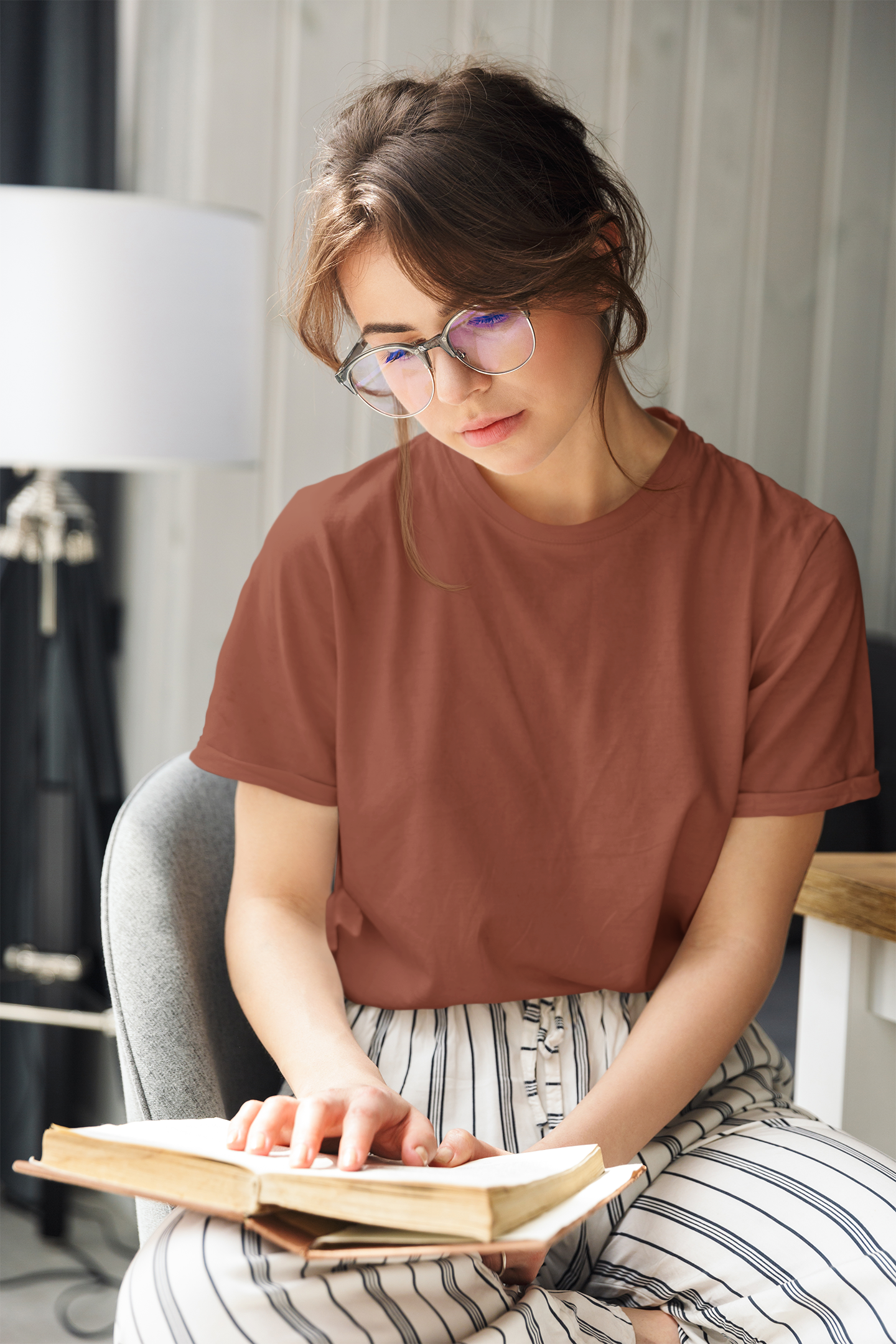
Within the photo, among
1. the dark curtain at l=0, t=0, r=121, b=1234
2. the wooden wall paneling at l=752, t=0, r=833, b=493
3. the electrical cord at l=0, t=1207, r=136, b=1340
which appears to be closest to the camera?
the electrical cord at l=0, t=1207, r=136, b=1340

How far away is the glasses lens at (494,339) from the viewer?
2.77 ft

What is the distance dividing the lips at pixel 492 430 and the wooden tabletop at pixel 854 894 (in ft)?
1.60

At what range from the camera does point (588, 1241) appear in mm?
865

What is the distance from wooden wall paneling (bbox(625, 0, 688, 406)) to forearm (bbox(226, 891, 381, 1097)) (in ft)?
4.88

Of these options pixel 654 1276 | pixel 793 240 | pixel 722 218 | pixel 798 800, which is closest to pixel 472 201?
pixel 798 800

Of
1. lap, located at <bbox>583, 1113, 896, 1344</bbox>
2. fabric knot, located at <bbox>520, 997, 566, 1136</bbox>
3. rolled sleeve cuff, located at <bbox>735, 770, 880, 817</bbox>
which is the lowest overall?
lap, located at <bbox>583, 1113, 896, 1344</bbox>

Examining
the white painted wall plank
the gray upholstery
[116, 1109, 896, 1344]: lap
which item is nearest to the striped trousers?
[116, 1109, 896, 1344]: lap

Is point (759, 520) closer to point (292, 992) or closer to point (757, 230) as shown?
point (292, 992)

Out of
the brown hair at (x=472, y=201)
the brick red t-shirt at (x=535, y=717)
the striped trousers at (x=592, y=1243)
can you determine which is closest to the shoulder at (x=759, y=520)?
the brick red t-shirt at (x=535, y=717)

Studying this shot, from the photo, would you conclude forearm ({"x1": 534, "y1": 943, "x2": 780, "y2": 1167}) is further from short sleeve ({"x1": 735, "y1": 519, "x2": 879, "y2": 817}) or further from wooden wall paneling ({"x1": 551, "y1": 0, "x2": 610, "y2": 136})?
wooden wall paneling ({"x1": 551, "y1": 0, "x2": 610, "y2": 136})

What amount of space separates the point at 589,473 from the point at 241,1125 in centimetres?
59

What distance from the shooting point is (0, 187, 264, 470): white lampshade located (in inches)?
57.0

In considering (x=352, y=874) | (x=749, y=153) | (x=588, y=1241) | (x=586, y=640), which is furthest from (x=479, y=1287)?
(x=749, y=153)

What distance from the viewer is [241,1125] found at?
2.36ft
